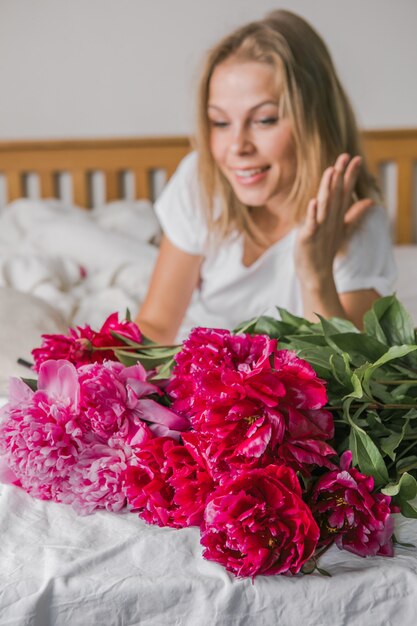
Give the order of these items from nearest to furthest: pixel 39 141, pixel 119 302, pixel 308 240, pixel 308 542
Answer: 1. pixel 308 542
2. pixel 308 240
3. pixel 119 302
4. pixel 39 141

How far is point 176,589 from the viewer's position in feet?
1.79

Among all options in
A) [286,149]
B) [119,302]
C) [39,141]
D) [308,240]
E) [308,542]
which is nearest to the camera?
[308,542]

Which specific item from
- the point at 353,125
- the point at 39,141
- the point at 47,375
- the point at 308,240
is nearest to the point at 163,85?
the point at 39,141

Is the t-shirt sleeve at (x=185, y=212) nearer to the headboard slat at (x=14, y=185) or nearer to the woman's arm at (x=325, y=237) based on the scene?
the woman's arm at (x=325, y=237)

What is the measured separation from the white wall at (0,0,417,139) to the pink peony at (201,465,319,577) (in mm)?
2152

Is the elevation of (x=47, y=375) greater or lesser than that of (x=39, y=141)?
greater

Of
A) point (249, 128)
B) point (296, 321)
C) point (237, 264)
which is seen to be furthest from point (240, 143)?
point (296, 321)

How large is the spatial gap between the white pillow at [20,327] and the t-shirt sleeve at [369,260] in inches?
17.8

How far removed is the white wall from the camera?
98.3 inches

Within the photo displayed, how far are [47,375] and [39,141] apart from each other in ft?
6.66

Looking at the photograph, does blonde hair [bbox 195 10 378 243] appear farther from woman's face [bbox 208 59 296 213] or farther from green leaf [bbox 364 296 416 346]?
green leaf [bbox 364 296 416 346]

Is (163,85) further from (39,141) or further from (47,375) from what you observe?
(47,375)

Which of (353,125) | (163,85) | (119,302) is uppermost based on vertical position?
(353,125)

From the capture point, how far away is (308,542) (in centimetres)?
54
